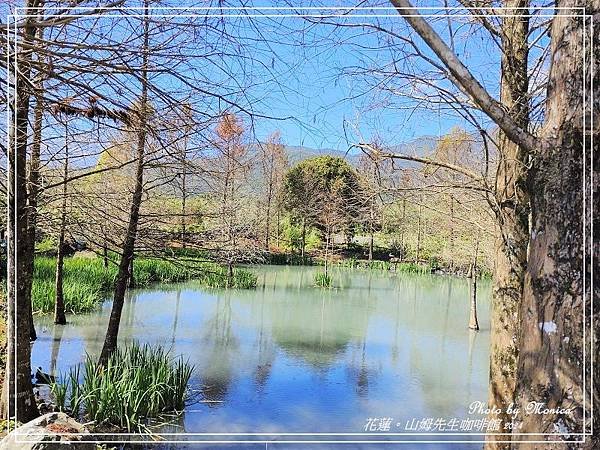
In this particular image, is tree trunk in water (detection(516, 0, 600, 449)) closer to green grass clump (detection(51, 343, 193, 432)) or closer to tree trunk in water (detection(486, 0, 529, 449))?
tree trunk in water (detection(486, 0, 529, 449))

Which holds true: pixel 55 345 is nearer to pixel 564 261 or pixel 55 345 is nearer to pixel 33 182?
pixel 33 182

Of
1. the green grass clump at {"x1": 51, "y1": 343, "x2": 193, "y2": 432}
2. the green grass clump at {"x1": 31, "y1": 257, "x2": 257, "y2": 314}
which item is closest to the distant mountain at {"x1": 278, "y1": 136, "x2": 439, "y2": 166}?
the green grass clump at {"x1": 51, "y1": 343, "x2": 193, "y2": 432}

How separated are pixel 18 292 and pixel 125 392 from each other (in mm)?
762

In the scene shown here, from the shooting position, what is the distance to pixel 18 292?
1.85 metres

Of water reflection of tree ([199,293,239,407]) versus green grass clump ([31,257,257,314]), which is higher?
green grass clump ([31,257,257,314])

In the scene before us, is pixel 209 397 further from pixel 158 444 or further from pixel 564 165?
pixel 564 165

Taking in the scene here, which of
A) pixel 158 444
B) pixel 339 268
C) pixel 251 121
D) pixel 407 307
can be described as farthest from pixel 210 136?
pixel 339 268

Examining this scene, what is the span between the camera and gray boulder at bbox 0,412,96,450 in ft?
4.78

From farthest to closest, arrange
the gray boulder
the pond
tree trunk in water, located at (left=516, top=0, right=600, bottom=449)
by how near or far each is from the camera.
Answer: the pond → the gray boulder → tree trunk in water, located at (left=516, top=0, right=600, bottom=449)

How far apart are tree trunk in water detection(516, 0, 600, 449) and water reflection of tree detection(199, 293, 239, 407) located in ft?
7.26

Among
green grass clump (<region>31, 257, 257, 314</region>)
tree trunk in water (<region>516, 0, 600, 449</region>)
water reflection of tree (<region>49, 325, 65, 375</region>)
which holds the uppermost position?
tree trunk in water (<region>516, 0, 600, 449</region>)

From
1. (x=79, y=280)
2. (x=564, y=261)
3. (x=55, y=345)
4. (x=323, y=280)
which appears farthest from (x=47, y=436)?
(x=323, y=280)

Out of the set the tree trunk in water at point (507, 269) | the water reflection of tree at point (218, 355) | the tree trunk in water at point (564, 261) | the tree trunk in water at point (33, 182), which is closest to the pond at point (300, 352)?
the water reflection of tree at point (218, 355)

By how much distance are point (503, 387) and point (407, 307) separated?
4.89 metres
